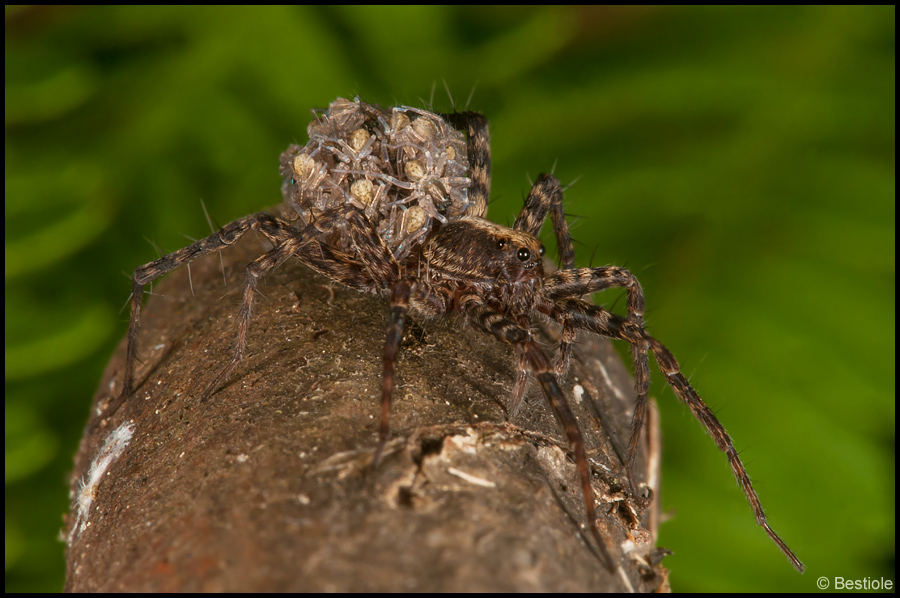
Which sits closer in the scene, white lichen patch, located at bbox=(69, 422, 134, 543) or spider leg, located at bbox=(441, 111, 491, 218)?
white lichen patch, located at bbox=(69, 422, 134, 543)

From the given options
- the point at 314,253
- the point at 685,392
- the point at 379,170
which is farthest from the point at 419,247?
the point at 685,392

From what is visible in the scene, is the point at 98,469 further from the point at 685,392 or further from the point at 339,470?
the point at 685,392

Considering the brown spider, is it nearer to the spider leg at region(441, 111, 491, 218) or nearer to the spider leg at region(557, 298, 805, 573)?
the spider leg at region(557, 298, 805, 573)

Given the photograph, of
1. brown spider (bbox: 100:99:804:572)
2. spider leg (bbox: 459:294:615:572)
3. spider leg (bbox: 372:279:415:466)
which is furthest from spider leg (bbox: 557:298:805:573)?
spider leg (bbox: 372:279:415:466)

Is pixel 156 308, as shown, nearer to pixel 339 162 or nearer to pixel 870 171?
pixel 339 162

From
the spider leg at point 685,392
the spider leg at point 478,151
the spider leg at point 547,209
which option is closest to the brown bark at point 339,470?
the spider leg at point 685,392

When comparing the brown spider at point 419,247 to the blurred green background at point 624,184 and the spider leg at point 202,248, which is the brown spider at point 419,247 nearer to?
the spider leg at point 202,248
